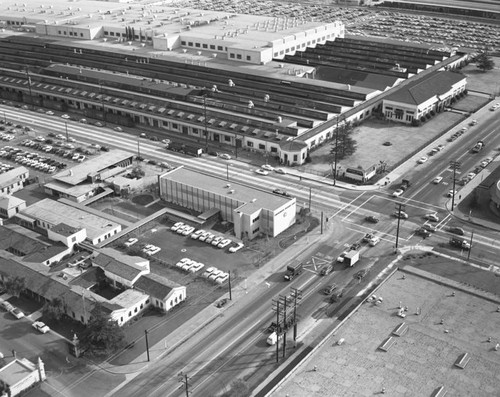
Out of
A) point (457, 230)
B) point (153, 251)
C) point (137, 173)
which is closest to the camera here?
point (153, 251)

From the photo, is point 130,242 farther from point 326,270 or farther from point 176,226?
point 326,270

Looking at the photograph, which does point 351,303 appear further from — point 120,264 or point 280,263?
point 120,264

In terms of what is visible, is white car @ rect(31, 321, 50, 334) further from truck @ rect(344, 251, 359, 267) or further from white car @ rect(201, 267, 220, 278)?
truck @ rect(344, 251, 359, 267)

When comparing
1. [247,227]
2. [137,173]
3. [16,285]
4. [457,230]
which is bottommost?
[16,285]

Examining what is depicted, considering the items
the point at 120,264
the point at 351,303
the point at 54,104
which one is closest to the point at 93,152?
the point at 54,104

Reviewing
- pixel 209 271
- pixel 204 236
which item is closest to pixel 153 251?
pixel 204 236

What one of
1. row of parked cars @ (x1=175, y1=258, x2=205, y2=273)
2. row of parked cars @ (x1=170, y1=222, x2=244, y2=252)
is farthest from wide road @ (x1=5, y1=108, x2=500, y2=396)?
row of parked cars @ (x1=175, y1=258, x2=205, y2=273)
